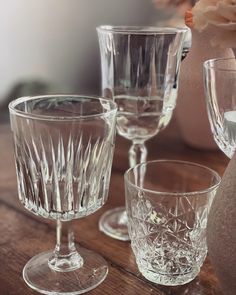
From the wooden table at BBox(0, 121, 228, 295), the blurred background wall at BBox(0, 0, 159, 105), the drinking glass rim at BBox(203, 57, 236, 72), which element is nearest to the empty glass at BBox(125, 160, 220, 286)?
the wooden table at BBox(0, 121, 228, 295)

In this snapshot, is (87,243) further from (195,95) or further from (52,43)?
(52,43)

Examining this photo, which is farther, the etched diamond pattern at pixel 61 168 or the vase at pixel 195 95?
the vase at pixel 195 95

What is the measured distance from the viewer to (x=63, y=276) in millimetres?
605

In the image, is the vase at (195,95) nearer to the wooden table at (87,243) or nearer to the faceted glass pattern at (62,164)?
the wooden table at (87,243)

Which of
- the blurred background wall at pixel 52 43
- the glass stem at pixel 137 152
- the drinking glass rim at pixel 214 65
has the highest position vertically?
the drinking glass rim at pixel 214 65

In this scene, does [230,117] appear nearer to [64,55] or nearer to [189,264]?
[189,264]

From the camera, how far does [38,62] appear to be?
2.21 metres

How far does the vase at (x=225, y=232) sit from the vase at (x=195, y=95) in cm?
22

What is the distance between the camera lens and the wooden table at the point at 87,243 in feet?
1.89

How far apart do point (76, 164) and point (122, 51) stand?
198 millimetres

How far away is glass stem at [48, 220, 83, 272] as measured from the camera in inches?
24.5

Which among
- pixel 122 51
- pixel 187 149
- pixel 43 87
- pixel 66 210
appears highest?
pixel 122 51

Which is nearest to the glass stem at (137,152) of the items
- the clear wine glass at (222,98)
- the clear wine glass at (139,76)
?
the clear wine glass at (139,76)

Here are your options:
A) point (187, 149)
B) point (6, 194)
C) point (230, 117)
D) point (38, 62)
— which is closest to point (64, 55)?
point (38, 62)
